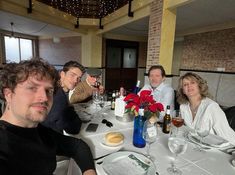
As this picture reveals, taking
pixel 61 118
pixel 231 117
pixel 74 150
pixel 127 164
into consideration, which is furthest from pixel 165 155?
pixel 231 117

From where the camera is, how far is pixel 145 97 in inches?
46.7

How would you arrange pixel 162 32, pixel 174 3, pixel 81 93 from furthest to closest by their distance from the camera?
pixel 162 32
pixel 174 3
pixel 81 93

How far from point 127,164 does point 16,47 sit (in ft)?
27.9

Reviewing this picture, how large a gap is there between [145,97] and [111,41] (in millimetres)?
6861

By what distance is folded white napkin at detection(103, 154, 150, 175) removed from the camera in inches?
32.9

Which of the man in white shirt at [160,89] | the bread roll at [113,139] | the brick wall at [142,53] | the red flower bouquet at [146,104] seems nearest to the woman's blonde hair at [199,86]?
the man in white shirt at [160,89]

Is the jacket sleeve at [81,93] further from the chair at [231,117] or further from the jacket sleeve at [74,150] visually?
the chair at [231,117]

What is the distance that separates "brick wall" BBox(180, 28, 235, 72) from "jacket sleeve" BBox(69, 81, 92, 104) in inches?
172

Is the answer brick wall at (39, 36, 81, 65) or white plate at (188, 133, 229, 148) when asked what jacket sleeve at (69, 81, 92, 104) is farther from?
brick wall at (39, 36, 81, 65)

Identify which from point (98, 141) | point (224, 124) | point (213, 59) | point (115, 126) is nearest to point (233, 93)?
point (213, 59)

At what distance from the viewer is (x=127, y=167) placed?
0.88m

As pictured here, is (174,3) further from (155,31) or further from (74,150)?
(74,150)

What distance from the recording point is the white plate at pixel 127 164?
836 mm

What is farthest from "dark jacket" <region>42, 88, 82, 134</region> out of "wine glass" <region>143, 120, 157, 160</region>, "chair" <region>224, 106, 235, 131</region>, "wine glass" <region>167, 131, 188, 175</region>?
"chair" <region>224, 106, 235, 131</region>
